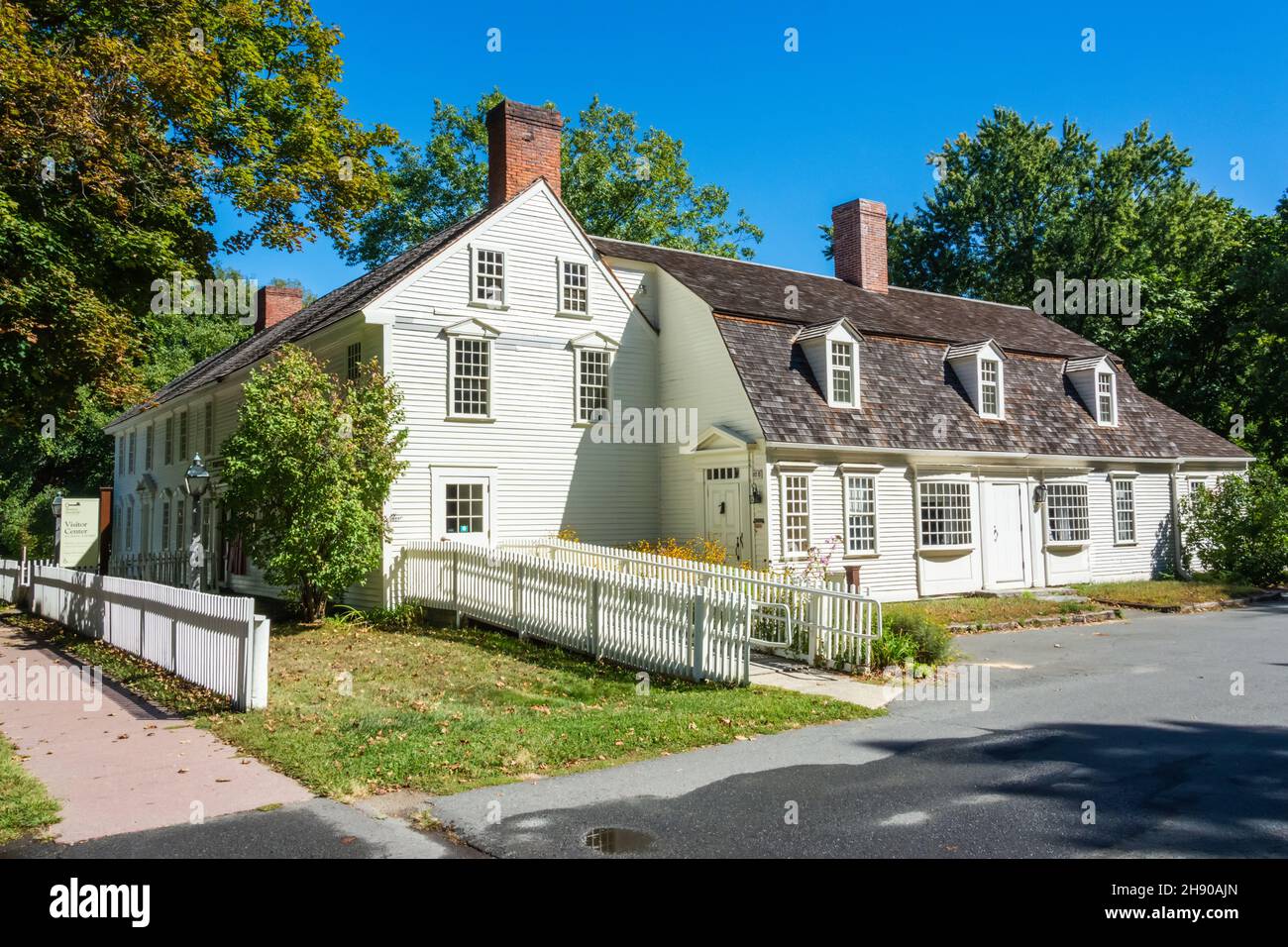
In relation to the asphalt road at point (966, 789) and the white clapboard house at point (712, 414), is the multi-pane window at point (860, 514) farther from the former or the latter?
the asphalt road at point (966, 789)

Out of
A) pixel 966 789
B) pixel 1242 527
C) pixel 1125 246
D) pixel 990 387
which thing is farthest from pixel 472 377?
pixel 1125 246

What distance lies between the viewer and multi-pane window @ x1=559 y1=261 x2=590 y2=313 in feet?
66.8

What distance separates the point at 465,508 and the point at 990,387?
13.4m

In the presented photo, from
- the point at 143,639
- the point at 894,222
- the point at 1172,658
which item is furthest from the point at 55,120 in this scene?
the point at 894,222

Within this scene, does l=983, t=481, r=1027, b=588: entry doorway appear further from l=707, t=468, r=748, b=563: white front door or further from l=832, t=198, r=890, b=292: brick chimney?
l=832, t=198, r=890, b=292: brick chimney

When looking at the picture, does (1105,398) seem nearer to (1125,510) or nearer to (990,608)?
(1125,510)

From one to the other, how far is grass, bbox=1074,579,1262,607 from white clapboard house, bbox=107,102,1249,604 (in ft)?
4.10

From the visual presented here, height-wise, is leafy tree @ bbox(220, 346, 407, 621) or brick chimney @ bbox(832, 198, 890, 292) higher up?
brick chimney @ bbox(832, 198, 890, 292)

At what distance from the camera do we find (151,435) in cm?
3262

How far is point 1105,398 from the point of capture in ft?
82.4

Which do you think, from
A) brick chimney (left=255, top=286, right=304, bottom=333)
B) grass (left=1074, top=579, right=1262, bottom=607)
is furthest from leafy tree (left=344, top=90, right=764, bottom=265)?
grass (left=1074, top=579, right=1262, bottom=607)

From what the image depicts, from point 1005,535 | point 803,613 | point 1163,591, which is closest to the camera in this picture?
point 803,613

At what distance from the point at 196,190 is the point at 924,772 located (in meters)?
17.8
